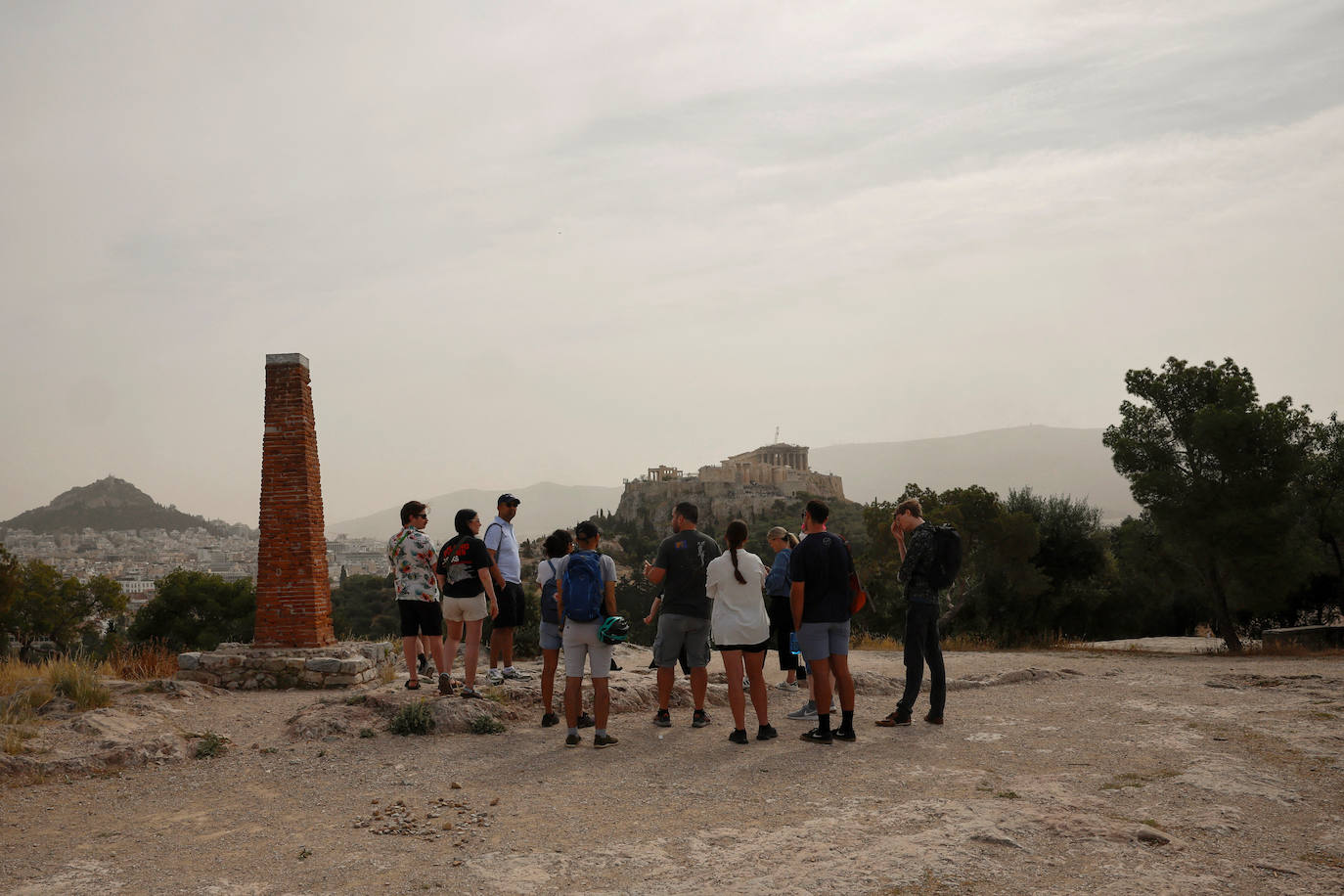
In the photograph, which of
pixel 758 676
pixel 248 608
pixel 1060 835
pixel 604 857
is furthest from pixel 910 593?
pixel 248 608

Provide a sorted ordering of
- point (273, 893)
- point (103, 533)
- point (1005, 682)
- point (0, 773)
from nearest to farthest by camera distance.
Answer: point (273, 893)
point (0, 773)
point (1005, 682)
point (103, 533)

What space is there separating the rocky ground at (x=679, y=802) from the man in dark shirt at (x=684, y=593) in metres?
0.77

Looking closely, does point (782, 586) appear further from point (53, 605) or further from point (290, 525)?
point (53, 605)

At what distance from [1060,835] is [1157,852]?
50 cm

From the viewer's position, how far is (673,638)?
310 inches

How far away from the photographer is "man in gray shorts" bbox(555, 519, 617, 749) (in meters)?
7.53

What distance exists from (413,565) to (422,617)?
0.63m

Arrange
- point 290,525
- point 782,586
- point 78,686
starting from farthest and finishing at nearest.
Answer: point 290,525 → point 78,686 → point 782,586

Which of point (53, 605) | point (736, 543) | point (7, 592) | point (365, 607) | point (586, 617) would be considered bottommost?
point (365, 607)

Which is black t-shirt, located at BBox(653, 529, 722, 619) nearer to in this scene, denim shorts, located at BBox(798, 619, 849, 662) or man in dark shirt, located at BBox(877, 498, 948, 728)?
denim shorts, located at BBox(798, 619, 849, 662)

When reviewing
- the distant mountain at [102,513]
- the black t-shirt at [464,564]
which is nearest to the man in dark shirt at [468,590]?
the black t-shirt at [464,564]

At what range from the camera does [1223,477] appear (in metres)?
16.2

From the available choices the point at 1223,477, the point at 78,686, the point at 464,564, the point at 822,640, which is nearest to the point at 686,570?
the point at 822,640

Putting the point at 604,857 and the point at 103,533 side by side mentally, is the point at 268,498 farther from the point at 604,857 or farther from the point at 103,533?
the point at 103,533
